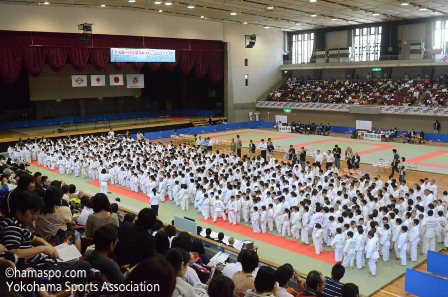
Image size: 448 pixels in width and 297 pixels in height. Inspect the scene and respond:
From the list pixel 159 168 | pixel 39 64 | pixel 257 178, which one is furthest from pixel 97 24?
pixel 257 178

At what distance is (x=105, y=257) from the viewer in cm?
404

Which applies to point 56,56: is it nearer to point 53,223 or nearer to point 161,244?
point 53,223

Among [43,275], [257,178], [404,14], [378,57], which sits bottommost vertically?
[257,178]

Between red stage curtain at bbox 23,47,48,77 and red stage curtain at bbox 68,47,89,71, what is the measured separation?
65.4 inches

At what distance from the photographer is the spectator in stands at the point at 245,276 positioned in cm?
458

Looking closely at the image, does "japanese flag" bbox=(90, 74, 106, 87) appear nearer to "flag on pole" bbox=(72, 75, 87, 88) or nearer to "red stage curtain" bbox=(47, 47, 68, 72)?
"flag on pole" bbox=(72, 75, 87, 88)

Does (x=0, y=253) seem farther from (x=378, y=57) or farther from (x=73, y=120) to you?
(x=378, y=57)

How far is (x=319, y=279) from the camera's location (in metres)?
5.56

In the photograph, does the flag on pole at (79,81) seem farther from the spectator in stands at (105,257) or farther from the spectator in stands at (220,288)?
the spectator in stands at (220,288)

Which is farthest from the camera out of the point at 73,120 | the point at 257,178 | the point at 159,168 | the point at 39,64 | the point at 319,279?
the point at 73,120

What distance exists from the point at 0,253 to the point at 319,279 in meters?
3.70

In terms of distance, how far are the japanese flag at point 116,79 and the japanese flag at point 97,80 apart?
0.68 m

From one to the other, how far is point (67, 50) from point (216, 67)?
1330 cm

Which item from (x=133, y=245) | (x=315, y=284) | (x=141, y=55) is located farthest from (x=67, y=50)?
(x=315, y=284)
